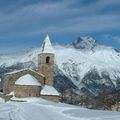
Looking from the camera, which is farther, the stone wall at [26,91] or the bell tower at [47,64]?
the bell tower at [47,64]

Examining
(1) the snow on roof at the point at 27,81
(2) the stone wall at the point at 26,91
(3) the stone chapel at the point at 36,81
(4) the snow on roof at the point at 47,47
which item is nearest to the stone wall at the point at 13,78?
(3) the stone chapel at the point at 36,81

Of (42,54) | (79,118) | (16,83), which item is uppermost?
(42,54)

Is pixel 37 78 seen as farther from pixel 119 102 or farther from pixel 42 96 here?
pixel 119 102

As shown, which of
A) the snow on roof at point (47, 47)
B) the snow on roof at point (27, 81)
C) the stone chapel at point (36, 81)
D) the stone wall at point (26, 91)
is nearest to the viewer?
the stone wall at point (26, 91)

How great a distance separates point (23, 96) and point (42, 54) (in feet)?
48.1

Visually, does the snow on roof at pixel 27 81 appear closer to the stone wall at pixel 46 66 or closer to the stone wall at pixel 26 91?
the stone wall at pixel 26 91

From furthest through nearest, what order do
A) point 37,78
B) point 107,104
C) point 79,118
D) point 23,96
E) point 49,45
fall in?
point 107,104 < point 49,45 < point 37,78 < point 23,96 < point 79,118

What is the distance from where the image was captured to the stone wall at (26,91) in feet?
304

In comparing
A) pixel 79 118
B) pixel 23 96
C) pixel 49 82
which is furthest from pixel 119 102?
pixel 79 118

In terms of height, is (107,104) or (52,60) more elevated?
(52,60)

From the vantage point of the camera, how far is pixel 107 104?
113m

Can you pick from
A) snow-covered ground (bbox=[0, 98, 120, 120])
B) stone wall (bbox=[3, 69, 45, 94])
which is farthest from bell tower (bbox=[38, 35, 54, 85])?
snow-covered ground (bbox=[0, 98, 120, 120])

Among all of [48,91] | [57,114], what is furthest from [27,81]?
[57,114]

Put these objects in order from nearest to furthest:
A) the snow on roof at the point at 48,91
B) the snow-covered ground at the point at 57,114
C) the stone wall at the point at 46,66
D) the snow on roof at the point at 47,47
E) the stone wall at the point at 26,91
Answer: the snow-covered ground at the point at 57,114, the stone wall at the point at 26,91, the snow on roof at the point at 48,91, the stone wall at the point at 46,66, the snow on roof at the point at 47,47
